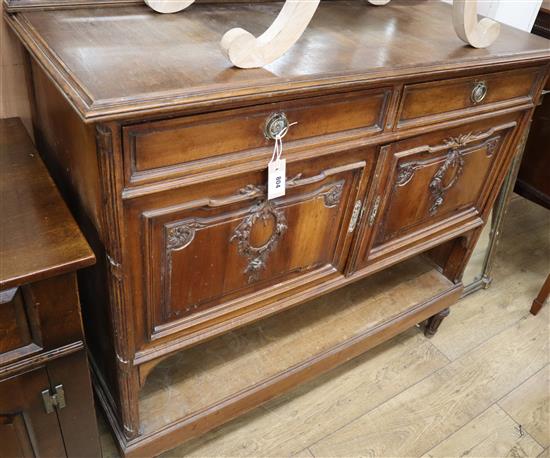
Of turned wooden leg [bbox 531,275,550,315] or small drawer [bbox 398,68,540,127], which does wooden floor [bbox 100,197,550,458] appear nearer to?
turned wooden leg [bbox 531,275,550,315]

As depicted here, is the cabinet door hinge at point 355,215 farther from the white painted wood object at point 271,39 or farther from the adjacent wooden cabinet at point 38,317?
the adjacent wooden cabinet at point 38,317

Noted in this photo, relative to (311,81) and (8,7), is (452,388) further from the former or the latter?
(8,7)

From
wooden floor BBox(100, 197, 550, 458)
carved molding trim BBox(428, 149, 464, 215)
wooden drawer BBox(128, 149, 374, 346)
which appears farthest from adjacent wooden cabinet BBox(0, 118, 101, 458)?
carved molding trim BBox(428, 149, 464, 215)

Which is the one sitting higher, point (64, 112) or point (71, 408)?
point (64, 112)

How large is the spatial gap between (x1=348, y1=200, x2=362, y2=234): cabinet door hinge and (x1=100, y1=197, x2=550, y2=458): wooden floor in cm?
55

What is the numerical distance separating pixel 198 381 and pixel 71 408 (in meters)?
0.33

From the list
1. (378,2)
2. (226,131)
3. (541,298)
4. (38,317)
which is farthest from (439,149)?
(541,298)

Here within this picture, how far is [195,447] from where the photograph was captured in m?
1.19

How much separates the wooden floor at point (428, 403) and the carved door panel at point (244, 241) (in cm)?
44

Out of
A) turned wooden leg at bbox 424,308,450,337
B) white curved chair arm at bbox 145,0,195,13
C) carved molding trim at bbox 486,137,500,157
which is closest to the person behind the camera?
white curved chair arm at bbox 145,0,195,13

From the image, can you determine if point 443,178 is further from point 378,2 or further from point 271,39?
point 271,39

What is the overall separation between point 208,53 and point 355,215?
1.34 feet

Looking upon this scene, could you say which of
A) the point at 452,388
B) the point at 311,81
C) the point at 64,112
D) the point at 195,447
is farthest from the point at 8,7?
Result: the point at 452,388

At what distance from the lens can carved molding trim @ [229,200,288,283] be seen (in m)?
0.83
